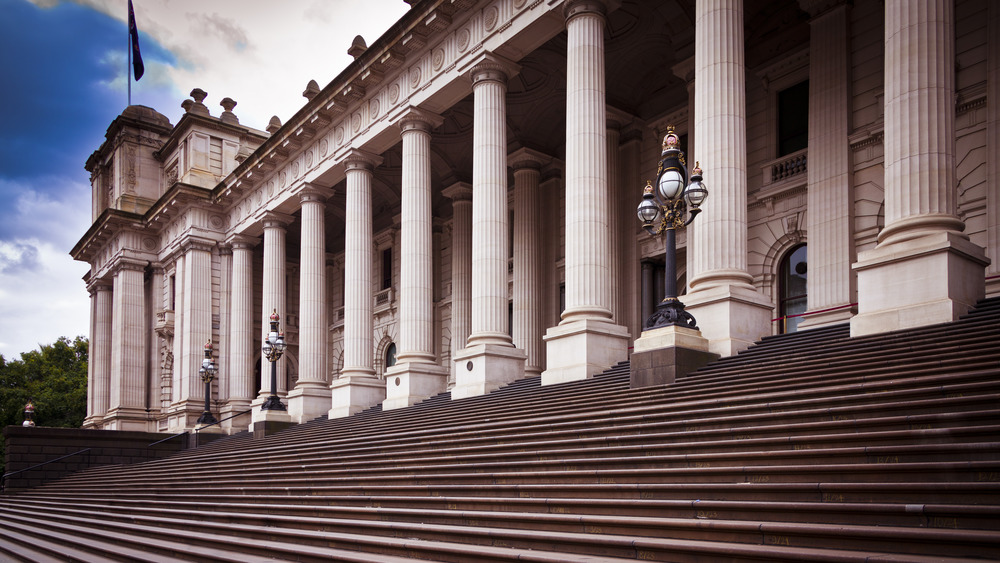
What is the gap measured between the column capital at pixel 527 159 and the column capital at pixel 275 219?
10.2m

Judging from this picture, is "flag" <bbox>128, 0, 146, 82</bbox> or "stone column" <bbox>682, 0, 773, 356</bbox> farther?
"flag" <bbox>128, 0, 146, 82</bbox>

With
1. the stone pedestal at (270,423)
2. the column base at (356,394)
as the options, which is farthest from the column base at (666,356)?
the stone pedestal at (270,423)

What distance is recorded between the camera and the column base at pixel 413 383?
24.3 metres

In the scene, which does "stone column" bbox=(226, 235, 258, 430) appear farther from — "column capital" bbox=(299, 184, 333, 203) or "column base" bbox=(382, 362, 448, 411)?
"column base" bbox=(382, 362, 448, 411)

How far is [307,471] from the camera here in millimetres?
17469

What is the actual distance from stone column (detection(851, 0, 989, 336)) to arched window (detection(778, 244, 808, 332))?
8.78 metres

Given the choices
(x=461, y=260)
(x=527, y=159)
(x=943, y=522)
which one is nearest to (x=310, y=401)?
(x=461, y=260)

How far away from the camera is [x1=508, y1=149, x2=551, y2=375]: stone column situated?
28861 millimetres

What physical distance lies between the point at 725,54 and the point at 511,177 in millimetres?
17272

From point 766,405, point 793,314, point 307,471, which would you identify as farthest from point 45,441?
point 766,405

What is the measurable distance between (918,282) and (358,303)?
64.6 ft

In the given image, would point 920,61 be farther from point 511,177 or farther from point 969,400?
point 511,177

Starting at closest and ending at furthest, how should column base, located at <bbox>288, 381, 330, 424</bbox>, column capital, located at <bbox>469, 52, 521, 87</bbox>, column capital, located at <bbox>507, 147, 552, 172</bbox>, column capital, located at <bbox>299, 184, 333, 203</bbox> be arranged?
column capital, located at <bbox>469, 52, 521, 87</bbox> < column base, located at <bbox>288, 381, 330, 424</bbox> < column capital, located at <bbox>507, 147, 552, 172</bbox> < column capital, located at <bbox>299, 184, 333, 203</bbox>

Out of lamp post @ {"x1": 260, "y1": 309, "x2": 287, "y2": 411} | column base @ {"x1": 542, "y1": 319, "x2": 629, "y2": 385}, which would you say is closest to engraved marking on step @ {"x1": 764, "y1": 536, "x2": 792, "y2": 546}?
column base @ {"x1": 542, "y1": 319, "x2": 629, "y2": 385}
